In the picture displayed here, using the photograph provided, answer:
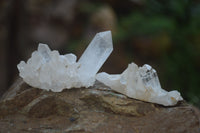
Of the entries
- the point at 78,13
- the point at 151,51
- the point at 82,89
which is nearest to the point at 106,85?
the point at 82,89

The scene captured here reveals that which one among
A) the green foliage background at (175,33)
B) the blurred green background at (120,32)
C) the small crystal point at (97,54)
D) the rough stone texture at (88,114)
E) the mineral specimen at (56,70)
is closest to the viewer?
the rough stone texture at (88,114)

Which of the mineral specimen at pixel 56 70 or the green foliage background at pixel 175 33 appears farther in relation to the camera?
the green foliage background at pixel 175 33

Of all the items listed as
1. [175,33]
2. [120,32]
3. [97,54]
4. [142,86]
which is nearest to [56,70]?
[97,54]

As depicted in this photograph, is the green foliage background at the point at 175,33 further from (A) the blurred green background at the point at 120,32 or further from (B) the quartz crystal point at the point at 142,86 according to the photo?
(B) the quartz crystal point at the point at 142,86

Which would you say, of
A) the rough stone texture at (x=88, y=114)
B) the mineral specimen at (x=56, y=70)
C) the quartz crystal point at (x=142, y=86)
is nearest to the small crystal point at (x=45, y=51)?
the mineral specimen at (x=56, y=70)

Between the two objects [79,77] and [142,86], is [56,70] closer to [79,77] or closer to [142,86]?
[79,77]

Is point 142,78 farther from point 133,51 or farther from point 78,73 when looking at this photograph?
point 133,51
